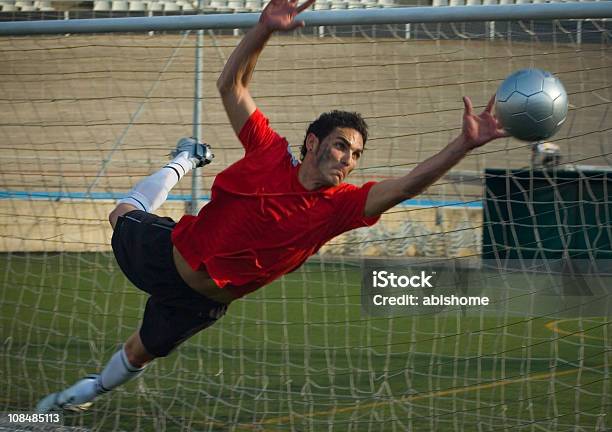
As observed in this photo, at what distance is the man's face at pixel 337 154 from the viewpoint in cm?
420

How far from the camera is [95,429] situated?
5.92 metres

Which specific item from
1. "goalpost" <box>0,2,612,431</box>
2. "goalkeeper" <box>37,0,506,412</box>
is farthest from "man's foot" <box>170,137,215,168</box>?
"goalpost" <box>0,2,612,431</box>

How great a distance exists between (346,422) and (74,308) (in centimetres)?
427

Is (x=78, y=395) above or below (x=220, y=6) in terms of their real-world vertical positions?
below

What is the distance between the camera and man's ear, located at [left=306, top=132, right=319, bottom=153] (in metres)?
4.26

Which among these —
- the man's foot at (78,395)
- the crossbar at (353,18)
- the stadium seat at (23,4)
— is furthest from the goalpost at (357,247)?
the stadium seat at (23,4)

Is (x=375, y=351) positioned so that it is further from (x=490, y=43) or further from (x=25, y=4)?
(x=25, y=4)

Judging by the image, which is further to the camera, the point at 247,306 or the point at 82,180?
the point at 82,180

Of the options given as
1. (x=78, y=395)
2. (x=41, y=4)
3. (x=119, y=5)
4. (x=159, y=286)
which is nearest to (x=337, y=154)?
(x=159, y=286)

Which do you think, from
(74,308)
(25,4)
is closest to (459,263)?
(74,308)

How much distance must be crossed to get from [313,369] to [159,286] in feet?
9.19

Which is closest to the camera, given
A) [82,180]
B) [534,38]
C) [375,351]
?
[534,38]

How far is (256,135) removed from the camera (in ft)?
14.8

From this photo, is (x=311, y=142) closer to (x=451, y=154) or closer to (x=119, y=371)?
(x=451, y=154)
